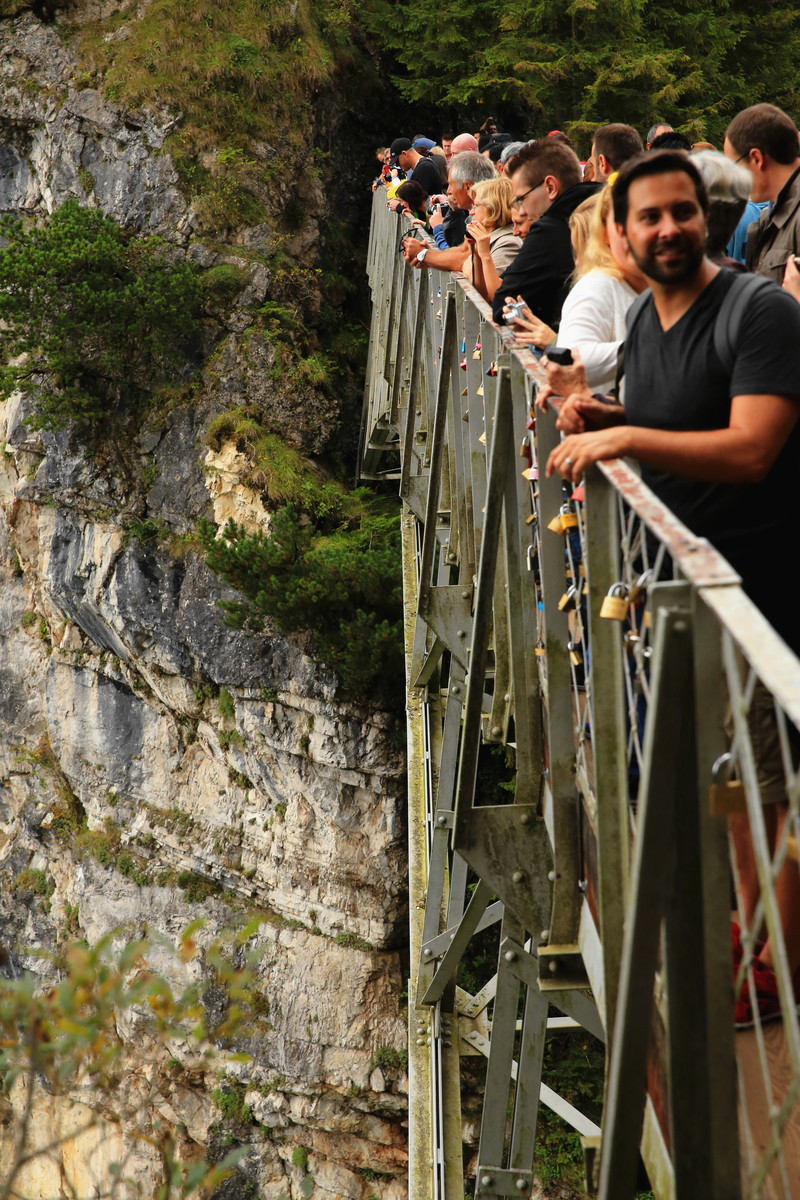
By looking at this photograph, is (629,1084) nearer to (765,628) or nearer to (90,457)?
(765,628)

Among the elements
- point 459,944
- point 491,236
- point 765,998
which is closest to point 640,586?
point 765,998

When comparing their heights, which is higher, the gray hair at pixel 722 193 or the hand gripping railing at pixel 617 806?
the gray hair at pixel 722 193

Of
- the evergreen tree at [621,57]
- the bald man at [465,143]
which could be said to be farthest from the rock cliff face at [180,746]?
the bald man at [465,143]

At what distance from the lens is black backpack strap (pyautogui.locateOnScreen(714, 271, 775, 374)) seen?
1546 millimetres

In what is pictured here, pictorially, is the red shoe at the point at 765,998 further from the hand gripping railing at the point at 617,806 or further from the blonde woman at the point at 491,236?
the blonde woman at the point at 491,236

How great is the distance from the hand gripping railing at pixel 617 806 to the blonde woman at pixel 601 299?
168 millimetres

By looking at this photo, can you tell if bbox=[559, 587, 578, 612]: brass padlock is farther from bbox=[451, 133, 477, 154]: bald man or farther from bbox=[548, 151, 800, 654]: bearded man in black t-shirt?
bbox=[451, 133, 477, 154]: bald man

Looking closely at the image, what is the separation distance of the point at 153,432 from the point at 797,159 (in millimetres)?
9276

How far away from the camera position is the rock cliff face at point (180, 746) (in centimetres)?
965

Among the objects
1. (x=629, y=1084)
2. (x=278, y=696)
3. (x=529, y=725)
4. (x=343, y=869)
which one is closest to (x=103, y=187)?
(x=278, y=696)

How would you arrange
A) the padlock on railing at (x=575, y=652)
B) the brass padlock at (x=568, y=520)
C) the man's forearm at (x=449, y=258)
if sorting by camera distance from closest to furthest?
the brass padlock at (x=568, y=520) < the padlock on railing at (x=575, y=652) < the man's forearm at (x=449, y=258)

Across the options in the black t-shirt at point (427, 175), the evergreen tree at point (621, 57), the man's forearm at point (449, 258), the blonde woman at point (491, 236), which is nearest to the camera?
the blonde woman at point (491, 236)

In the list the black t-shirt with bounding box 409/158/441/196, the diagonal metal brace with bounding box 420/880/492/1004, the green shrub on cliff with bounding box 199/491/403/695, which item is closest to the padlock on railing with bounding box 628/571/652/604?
the diagonal metal brace with bounding box 420/880/492/1004

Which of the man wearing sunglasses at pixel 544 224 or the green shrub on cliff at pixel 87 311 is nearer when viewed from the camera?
the man wearing sunglasses at pixel 544 224
